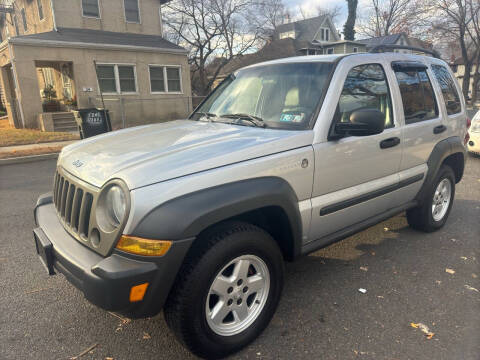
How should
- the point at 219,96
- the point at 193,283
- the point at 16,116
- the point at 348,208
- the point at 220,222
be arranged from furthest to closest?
the point at 16,116, the point at 219,96, the point at 348,208, the point at 220,222, the point at 193,283

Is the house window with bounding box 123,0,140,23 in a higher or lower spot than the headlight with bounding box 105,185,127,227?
higher

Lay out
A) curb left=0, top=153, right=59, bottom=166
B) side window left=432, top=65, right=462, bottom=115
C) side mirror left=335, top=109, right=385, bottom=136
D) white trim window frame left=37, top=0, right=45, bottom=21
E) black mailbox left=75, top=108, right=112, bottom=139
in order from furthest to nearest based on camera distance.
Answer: white trim window frame left=37, top=0, right=45, bottom=21 < black mailbox left=75, top=108, right=112, bottom=139 < curb left=0, top=153, right=59, bottom=166 < side window left=432, top=65, right=462, bottom=115 < side mirror left=335, top=109, right=385, bottom=136

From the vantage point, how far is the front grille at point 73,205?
2.25 m

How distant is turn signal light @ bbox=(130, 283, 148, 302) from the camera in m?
1.95

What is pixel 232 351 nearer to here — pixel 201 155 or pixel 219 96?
pixel 201 155

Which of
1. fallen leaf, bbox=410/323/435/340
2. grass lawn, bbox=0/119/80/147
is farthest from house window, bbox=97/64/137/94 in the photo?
fallen leaf, bbox=410/323/435/340

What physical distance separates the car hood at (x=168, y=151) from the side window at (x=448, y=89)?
2403mm

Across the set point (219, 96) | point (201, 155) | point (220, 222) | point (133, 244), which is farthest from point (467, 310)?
point (219, 96)

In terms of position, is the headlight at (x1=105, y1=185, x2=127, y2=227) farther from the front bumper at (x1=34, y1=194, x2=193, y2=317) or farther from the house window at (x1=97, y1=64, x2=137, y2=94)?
the house window at (x1=97, y1=64, x2=137, y2=94)

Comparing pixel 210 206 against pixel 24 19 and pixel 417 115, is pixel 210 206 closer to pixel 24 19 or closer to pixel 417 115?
pixel 417 115

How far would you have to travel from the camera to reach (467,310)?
286cm

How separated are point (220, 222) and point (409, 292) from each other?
189 centimetres

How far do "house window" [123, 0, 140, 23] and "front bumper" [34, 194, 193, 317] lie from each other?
20.6 m

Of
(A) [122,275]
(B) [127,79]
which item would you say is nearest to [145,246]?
(A) [122,275]
